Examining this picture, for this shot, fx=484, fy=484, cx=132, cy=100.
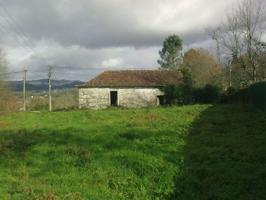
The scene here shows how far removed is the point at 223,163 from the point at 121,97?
34.7 meters

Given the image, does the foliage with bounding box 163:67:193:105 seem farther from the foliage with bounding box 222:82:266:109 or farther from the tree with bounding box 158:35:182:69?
the tree with bounding box 158:35:182:69

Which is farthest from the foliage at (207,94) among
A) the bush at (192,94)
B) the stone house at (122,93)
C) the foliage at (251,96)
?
the stone house at (122,93)

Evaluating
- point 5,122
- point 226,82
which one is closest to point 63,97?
point 226,82

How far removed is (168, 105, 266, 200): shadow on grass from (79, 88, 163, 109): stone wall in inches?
1016

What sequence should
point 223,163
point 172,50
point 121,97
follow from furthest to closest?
1. point 172,50
2. point 121,97
3. point 223,163

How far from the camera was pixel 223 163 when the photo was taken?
45.1 feet

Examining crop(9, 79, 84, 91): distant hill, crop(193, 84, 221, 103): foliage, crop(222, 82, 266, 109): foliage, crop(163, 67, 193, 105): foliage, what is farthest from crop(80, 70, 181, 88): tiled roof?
crop(222, 82, 266, 109): foliage

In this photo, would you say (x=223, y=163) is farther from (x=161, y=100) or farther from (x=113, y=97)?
(x=113, y=97)

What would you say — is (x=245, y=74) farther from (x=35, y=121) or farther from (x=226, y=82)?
(x=35, y=121)

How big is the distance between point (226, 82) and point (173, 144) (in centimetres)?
3863

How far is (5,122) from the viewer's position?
A: 28.4 metres

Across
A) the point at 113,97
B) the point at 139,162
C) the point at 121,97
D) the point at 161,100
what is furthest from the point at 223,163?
the point at 113,97

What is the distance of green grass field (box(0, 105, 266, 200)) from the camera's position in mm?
11273

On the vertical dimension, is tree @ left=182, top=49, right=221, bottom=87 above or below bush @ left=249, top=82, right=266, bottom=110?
above
